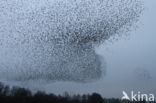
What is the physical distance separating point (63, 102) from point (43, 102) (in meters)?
12.1

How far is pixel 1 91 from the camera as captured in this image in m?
104

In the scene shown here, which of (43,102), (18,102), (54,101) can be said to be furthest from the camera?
(54,101)

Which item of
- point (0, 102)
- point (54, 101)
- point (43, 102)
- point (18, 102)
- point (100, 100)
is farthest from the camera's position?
point (100, 100)

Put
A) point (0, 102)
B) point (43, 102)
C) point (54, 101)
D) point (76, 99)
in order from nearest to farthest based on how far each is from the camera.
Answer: point (0, 102), point (43, 102), point (54, 101), point (76, 99)

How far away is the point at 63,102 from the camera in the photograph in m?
103

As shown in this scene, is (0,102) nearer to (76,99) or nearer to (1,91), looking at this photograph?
(1,91)

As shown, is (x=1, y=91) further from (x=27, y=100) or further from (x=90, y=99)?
(x=90, y=99)

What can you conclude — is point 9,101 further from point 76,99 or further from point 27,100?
point 76,99

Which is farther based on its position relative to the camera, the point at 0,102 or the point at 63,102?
the point at 63,102

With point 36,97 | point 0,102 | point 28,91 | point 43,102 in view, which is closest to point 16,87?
point 28,91

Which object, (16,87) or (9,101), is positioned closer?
(9,101)

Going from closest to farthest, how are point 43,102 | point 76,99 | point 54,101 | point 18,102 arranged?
point 18,102 → point 43,102 → point 54,101 → point 76,99

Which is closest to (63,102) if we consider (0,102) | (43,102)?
(43,102)

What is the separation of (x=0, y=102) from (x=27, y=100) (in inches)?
499
